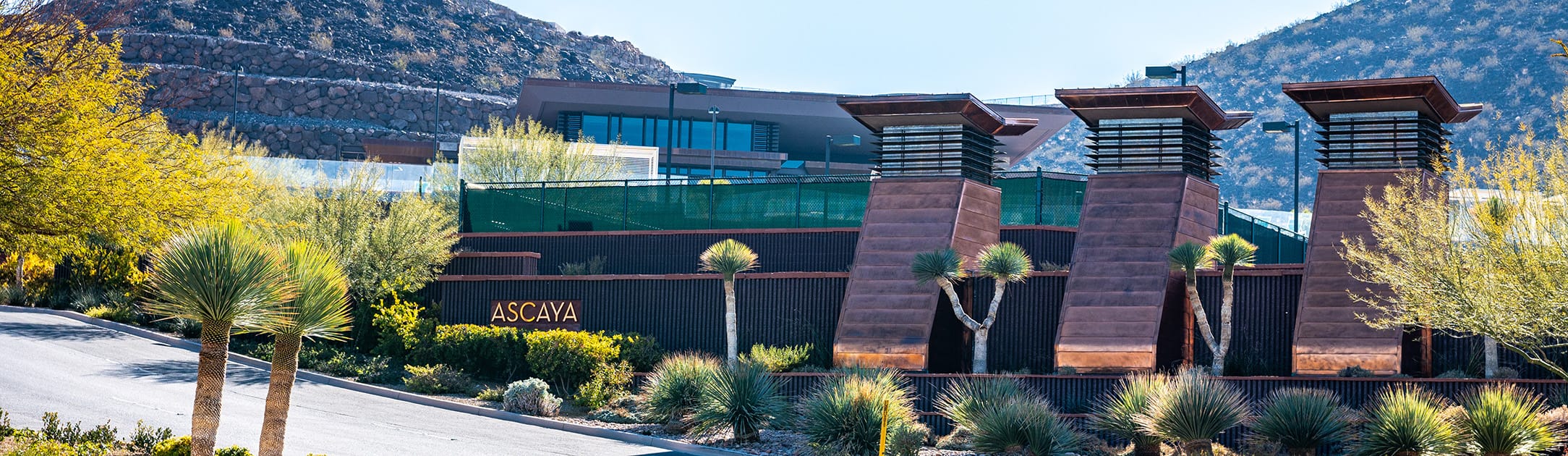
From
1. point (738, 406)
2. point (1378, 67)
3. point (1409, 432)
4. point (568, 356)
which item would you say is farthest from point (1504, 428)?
point (1378, 67)

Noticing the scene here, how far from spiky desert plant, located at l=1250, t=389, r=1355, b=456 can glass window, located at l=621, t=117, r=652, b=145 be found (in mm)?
39113

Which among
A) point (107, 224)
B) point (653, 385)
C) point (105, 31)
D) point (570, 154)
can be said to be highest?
point (105, 31)

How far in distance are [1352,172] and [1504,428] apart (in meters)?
7.51

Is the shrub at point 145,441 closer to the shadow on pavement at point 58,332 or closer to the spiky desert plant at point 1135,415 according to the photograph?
the shadow on pavement at point 58,332

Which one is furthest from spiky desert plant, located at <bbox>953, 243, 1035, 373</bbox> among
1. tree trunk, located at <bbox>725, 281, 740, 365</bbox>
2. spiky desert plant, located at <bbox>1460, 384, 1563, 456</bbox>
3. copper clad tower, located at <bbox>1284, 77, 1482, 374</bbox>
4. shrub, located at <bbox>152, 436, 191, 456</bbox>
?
shrub, located at <bbox>152, 436, 191, 456</bbox>

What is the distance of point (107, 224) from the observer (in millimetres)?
18844

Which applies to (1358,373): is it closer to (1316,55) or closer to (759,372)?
(759,372)

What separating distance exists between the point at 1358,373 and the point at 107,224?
1833cm

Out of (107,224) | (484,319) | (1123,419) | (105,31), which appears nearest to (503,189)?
(484,319)

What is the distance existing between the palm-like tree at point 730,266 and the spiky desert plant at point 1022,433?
6.37m

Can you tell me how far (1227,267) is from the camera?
23.6 meters

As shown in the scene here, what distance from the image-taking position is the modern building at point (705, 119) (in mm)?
53938

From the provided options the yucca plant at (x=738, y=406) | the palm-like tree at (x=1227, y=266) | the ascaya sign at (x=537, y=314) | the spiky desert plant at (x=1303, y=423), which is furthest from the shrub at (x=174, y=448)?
the palm-like tree at (x=1227, y=266)

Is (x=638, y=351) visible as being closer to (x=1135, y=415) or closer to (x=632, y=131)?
(x=1135, y=415)
